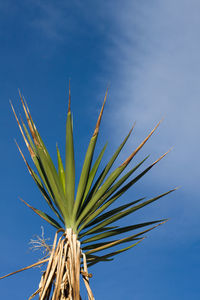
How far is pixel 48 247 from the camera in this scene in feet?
13.0

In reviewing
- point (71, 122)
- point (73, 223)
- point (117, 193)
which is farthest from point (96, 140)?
point (73, 223)

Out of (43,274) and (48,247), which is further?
(48,247)

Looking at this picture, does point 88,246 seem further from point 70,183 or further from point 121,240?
point 70,183

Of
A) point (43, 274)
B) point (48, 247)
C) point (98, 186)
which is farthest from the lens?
point (98, 186)

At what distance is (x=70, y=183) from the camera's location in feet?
13.3

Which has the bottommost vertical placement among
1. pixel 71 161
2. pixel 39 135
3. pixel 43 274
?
pixel 43 274

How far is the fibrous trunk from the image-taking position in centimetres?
338

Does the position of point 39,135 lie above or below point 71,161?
above

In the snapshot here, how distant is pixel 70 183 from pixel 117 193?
0.50 m

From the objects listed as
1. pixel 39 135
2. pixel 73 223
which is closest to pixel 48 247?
pixel 73 223

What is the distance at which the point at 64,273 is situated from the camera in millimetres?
3592

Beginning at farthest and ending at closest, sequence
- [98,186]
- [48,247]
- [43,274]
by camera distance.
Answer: [98,186] → [48,247] → [43,274]

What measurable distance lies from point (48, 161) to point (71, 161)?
0.23 metres

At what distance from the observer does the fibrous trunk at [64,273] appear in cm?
338
